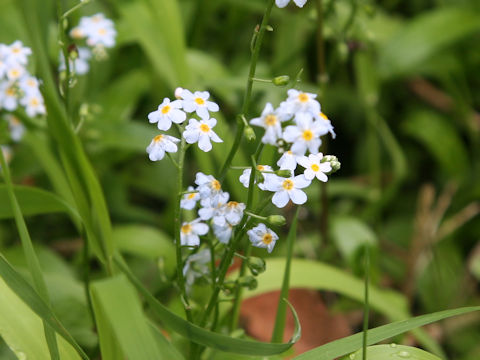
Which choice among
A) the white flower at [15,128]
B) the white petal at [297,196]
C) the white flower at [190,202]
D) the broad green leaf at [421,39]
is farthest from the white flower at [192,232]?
the broad green leaf at [421,39]

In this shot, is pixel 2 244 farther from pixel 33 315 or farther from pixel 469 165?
pixel 469 165

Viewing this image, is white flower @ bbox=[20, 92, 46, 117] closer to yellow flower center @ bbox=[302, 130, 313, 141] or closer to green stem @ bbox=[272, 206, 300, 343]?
green stem @ bbox=[272, 206, 300, 343]

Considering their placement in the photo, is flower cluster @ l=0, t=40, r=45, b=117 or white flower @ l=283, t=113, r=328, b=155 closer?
white flower @ l=283, t=113, r=328, b=155

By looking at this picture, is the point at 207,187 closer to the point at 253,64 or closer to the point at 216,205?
the point at 216,205

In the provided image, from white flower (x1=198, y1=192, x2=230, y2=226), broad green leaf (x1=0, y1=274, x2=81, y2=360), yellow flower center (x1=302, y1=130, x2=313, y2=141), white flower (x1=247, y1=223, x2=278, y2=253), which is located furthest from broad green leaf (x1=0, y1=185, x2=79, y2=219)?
yellow flower center (x1=302, y1=130, x2=313, y2=141)

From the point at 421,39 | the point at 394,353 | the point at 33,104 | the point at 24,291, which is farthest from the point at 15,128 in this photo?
the point at 421,39

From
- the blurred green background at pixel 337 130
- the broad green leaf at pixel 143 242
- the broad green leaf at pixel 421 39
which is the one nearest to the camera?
the broad green leaf at pixel 143 242

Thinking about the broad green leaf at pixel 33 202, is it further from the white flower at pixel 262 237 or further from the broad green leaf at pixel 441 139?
the broad green leaf at pixel 441 139
